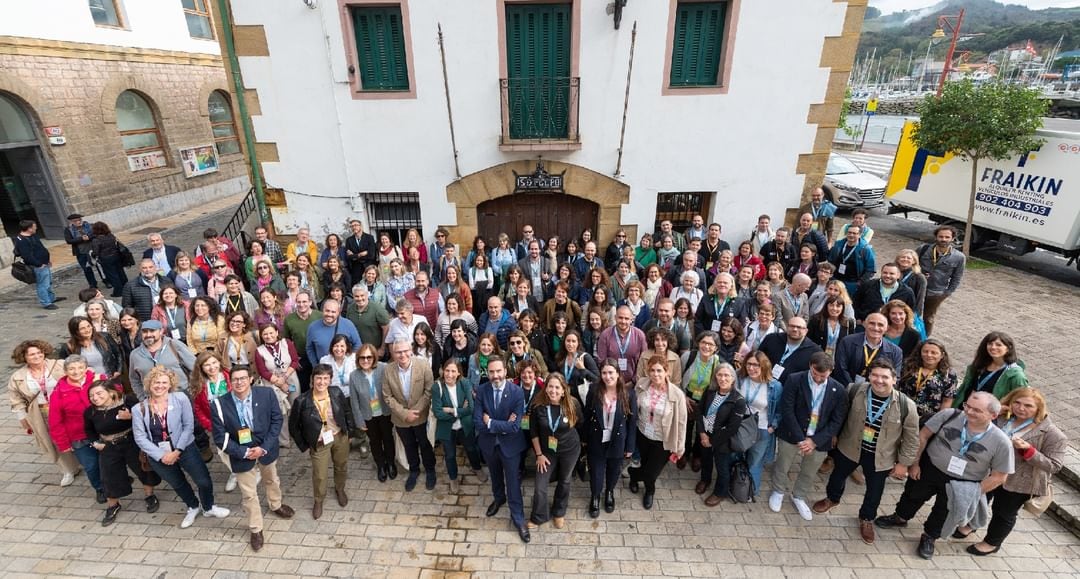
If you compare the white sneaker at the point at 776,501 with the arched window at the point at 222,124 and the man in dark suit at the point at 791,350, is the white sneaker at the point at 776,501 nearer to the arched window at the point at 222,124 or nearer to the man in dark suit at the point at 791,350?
the man in dark suit at the point at 791,350

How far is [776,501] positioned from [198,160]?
68.0 feet

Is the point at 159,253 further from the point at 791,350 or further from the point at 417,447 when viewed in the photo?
the point at 791,350

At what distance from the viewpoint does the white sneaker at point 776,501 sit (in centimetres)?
514

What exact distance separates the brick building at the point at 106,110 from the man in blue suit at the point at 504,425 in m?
12.0

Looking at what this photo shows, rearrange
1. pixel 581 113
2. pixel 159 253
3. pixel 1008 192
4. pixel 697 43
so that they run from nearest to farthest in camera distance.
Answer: pixel 159 253, pixel 697 43, pixel 581 113, pixel 1008 192

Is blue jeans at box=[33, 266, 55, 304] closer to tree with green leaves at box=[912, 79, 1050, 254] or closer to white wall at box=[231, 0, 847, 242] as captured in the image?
white wall at box=[231, 0, 847, 242]

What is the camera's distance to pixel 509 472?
188 inches

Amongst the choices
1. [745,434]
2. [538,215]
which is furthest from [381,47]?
[745,434]

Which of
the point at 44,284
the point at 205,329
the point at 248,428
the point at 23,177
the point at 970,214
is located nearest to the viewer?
the point at 248,428

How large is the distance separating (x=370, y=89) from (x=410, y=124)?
840 mm

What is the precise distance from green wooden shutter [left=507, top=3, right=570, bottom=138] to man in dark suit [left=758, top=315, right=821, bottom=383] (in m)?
4.99

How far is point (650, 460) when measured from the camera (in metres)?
5.02

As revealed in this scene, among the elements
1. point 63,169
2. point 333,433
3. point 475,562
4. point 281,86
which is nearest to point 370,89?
point 281,86

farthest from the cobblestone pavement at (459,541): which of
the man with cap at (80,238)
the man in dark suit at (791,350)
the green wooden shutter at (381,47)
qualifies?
the green wooden shutter at (381,47)
